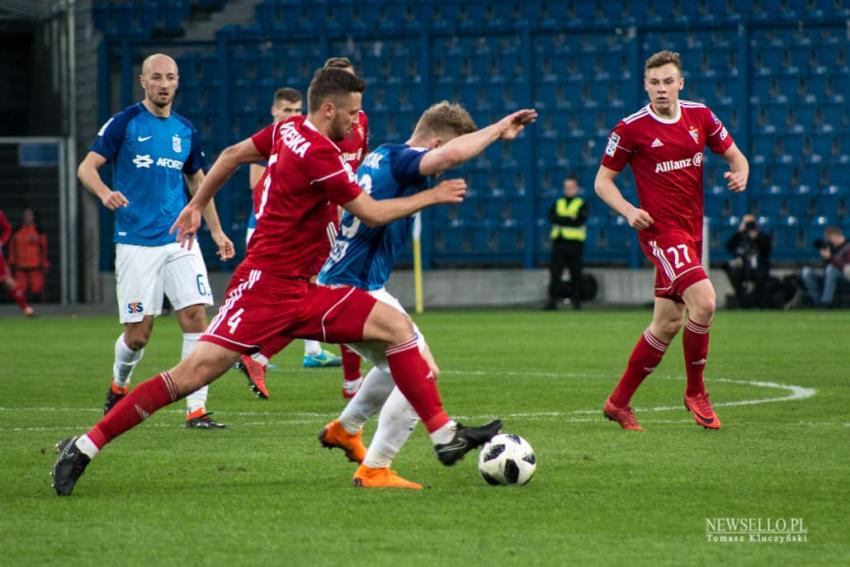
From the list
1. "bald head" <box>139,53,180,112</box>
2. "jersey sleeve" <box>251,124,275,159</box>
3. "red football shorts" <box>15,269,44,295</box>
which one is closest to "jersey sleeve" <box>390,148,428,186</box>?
"jersey sleeve" <box>251,124,275,159</box>

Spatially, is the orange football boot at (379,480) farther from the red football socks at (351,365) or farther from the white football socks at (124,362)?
the red football socks at (351,365)

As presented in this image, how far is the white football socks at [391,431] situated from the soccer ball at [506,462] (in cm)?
37

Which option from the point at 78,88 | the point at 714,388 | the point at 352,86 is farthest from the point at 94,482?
the point at 78,88

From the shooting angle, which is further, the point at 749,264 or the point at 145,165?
the point at 749,264

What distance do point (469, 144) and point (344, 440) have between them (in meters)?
1.74

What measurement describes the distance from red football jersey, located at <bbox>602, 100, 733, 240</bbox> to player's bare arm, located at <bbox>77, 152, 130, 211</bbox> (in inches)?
117

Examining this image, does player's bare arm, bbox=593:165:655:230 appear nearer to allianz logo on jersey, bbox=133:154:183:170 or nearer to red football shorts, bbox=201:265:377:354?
red football shorts, bbox=201:265:377:354

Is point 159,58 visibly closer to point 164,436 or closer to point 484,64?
point 164,436

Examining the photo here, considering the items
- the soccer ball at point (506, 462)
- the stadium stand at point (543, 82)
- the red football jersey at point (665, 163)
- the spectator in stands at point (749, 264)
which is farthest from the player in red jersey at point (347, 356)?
the stadium stand at point (543, 82)

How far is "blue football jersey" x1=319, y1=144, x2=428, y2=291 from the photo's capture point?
7.05 metres

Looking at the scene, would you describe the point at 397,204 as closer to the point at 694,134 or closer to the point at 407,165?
the point at 407,165

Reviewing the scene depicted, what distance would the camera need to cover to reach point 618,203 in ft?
30.9

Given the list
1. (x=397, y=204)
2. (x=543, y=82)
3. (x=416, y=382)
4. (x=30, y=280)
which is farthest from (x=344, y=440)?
(x=30, y=280)

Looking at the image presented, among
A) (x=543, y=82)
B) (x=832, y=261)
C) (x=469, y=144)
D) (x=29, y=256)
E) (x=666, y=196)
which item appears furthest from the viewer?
(x=29, y=256)
